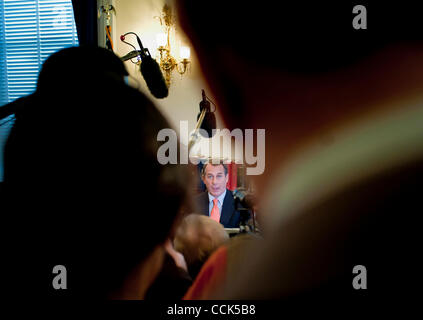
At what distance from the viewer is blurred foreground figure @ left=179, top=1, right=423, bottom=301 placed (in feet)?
1.49

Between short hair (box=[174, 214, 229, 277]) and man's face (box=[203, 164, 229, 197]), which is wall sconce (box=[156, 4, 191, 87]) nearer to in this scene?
man's face (box=[203, 164, 229, 197])

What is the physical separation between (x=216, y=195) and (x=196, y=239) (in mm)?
879

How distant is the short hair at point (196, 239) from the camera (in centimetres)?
64

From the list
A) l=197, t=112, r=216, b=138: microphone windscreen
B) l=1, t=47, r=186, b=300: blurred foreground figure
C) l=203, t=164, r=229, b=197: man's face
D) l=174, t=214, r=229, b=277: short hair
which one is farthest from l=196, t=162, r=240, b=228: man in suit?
l=1, t=47, r=186, b=300: blurred foreground figure

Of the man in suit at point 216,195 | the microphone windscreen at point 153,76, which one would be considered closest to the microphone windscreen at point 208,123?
the microphone windscreen at point 153,76

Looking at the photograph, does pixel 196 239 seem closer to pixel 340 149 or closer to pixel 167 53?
pixel 340 149

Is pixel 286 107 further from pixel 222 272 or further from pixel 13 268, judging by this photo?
pixel 13 268

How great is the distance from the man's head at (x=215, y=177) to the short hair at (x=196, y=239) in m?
0.85

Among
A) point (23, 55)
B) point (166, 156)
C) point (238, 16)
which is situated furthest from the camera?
point (23, 55)

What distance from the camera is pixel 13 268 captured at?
496 millimetres

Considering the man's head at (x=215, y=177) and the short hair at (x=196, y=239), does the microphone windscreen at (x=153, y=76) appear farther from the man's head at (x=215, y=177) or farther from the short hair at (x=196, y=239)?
the man's head at (x=215, y=177)

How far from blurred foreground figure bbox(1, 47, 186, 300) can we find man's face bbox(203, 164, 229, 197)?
1.06 m
